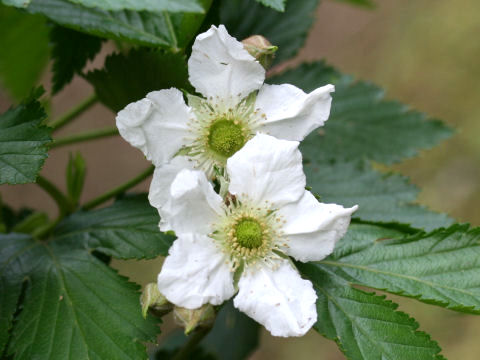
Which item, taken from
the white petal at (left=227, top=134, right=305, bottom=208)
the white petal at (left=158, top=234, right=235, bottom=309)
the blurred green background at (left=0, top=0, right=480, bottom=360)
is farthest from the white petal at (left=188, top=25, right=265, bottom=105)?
the blurred green background at (left=0, top=0, right=480, bottom=360)

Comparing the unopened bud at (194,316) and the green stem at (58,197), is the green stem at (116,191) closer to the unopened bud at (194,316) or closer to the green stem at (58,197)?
the green stem at (58,197)

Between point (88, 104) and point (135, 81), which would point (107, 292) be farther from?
point (88, 104)

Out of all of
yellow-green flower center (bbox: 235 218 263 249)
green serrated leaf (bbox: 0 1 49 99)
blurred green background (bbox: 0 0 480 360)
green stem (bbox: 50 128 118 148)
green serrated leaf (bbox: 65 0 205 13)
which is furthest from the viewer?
blurred green background (bbox: 0 0 480 360)

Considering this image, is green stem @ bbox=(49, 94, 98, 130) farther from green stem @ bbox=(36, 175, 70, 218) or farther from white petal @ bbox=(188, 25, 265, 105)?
white petal @ bbox=(188, 25, 265, 105)

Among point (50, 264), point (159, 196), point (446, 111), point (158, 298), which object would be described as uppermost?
point (159, 196)

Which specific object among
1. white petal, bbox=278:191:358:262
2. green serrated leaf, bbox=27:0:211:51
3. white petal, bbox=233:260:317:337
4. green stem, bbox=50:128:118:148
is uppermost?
green serrated leaf, bbox=27:0:211:51

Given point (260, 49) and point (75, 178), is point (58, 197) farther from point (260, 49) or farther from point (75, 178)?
point (260, 49)

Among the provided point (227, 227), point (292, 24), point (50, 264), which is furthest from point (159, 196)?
point (292, 24)

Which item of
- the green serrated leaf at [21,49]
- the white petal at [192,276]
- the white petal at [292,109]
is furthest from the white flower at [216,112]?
the green serrated leaf at [21,49]
